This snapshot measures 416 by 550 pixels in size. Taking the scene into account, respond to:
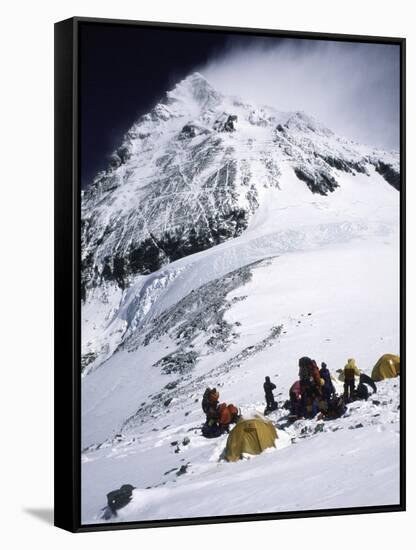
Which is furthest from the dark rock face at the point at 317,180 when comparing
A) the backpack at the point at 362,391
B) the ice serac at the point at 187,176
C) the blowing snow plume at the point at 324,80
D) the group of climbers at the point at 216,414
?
the group of climbers at the point at 216,414

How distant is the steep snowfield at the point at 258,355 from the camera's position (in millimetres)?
9398

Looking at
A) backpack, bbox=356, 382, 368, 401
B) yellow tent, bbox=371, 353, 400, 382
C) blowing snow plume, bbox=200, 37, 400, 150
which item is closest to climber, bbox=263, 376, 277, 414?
backpack, bbox=356, 382, 368, 401

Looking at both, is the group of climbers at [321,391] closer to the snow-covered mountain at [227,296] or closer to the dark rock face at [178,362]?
the snow-covered mountain at [227,296]

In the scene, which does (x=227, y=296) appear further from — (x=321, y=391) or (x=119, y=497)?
(x=119, y=497)

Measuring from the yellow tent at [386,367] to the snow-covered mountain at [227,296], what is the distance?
1.9 inches

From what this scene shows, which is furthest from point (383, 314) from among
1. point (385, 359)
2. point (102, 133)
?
point (102, 133)

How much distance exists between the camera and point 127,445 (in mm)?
9352

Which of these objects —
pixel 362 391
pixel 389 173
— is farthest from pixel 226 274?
pixel 389 173

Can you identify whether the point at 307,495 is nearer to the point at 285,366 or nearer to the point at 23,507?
the point at 285,366

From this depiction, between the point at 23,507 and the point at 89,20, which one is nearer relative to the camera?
the point at 89,20

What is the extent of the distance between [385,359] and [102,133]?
252 cm

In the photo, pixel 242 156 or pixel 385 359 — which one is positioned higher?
pixel 242 156

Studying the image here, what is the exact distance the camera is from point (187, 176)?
31.8 feet

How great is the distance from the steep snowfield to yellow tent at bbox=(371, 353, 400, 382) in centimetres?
5
